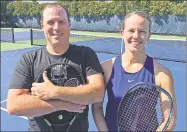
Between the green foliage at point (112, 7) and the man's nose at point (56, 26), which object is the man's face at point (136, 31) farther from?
the green foliage at point (112, 7)

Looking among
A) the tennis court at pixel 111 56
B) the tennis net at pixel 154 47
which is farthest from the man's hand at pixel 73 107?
the tennis net at pixel 154 47

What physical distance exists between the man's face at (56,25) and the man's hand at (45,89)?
1.04ft

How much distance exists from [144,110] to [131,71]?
0.32m

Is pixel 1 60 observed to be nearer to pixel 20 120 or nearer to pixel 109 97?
pixel 20 120

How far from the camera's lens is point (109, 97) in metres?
2.60

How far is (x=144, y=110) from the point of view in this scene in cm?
250

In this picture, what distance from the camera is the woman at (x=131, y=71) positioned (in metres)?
2.49

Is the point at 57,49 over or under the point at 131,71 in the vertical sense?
over

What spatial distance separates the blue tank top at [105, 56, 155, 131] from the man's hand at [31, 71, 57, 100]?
452 millimetres

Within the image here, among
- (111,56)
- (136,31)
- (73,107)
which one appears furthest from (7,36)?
(136,31)

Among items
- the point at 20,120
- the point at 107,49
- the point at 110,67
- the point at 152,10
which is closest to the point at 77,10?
the point at 152,10

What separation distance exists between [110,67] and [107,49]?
12.2 metres

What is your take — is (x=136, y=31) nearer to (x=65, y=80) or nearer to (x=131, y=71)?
(x=131, y=71)

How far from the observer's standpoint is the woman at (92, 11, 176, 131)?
249 cm
